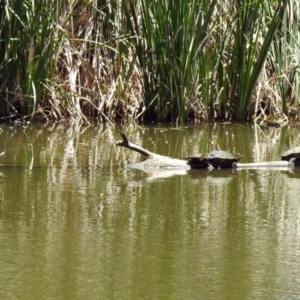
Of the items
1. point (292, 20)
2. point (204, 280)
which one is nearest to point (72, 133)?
point (292, 20)

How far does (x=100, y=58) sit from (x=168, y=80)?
104 cm

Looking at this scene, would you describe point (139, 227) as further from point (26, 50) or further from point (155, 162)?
point (26, 50)

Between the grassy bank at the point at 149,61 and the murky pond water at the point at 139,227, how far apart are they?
134 cm

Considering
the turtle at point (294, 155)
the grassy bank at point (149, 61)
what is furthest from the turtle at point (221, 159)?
the grassy bank at point (149, 61)

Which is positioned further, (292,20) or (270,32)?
(292,20)

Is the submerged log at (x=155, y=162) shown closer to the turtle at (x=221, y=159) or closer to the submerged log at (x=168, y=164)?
the submerged log at (x=168, y=164)

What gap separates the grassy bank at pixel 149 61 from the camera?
8.19m

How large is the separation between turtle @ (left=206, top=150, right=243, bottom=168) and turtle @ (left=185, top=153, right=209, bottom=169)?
0.04 m

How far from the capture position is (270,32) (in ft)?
27.2

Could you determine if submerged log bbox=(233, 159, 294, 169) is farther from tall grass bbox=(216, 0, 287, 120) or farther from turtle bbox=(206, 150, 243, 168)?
tall grass bbox=(216, 0, 287, 120)

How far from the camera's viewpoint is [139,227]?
14.2 ft

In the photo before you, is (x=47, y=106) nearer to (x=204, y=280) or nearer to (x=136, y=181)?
(x=136, y=181)

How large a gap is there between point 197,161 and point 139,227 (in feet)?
6.26

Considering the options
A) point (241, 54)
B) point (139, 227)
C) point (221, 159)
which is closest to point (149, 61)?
point (241, 54)
